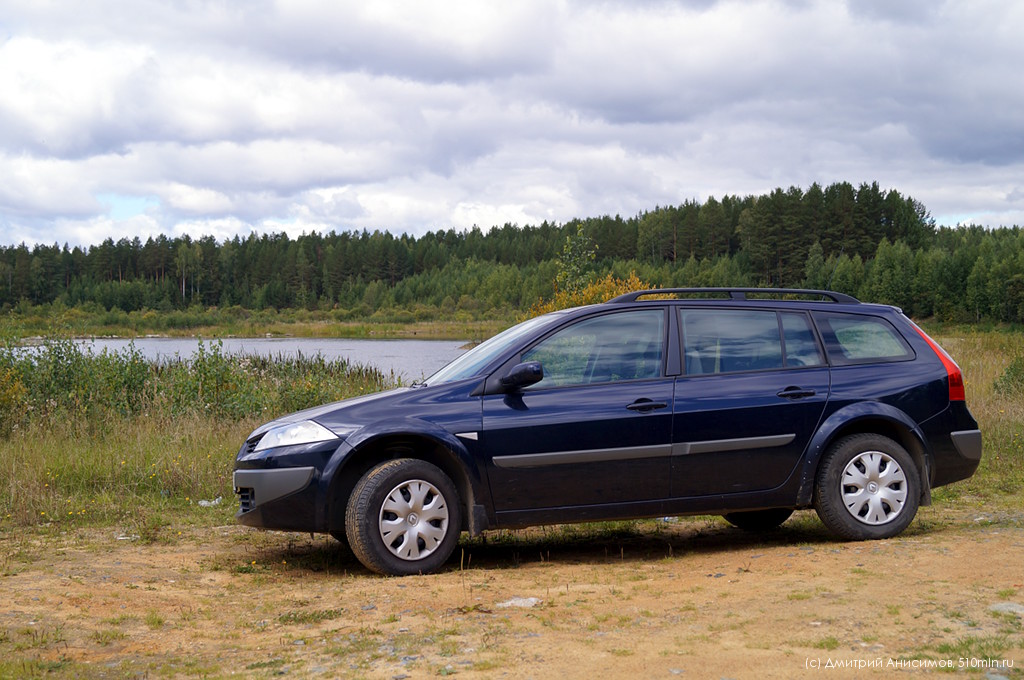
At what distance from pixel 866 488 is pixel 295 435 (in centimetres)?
389

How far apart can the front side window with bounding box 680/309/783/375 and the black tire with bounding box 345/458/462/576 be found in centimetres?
189

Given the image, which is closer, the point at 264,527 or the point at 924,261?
the point at 264,527

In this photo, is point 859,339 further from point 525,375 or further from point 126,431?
point 126,431

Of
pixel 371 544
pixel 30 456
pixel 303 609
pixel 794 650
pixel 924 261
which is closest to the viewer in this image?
pixel 794 650

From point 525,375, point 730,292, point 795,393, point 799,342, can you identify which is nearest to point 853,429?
point 795,393

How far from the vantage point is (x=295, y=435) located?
635cm

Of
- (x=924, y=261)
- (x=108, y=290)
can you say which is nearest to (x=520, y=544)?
(x=924, y=261)

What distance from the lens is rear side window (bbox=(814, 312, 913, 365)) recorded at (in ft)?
23.4

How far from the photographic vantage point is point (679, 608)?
16.9 ft

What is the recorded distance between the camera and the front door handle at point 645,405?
649 centimetres

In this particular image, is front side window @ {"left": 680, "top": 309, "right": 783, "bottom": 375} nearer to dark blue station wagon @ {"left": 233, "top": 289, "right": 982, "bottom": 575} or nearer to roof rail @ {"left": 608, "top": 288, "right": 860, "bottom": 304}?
dark blue station wagon @ {"left": 233, "top": 289, "right": 982, "bottom": 575}

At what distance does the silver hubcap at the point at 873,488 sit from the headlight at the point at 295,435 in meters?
3.52

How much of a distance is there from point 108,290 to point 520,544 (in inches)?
5419

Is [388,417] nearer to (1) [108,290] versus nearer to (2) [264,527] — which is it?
(2) [264,527]
